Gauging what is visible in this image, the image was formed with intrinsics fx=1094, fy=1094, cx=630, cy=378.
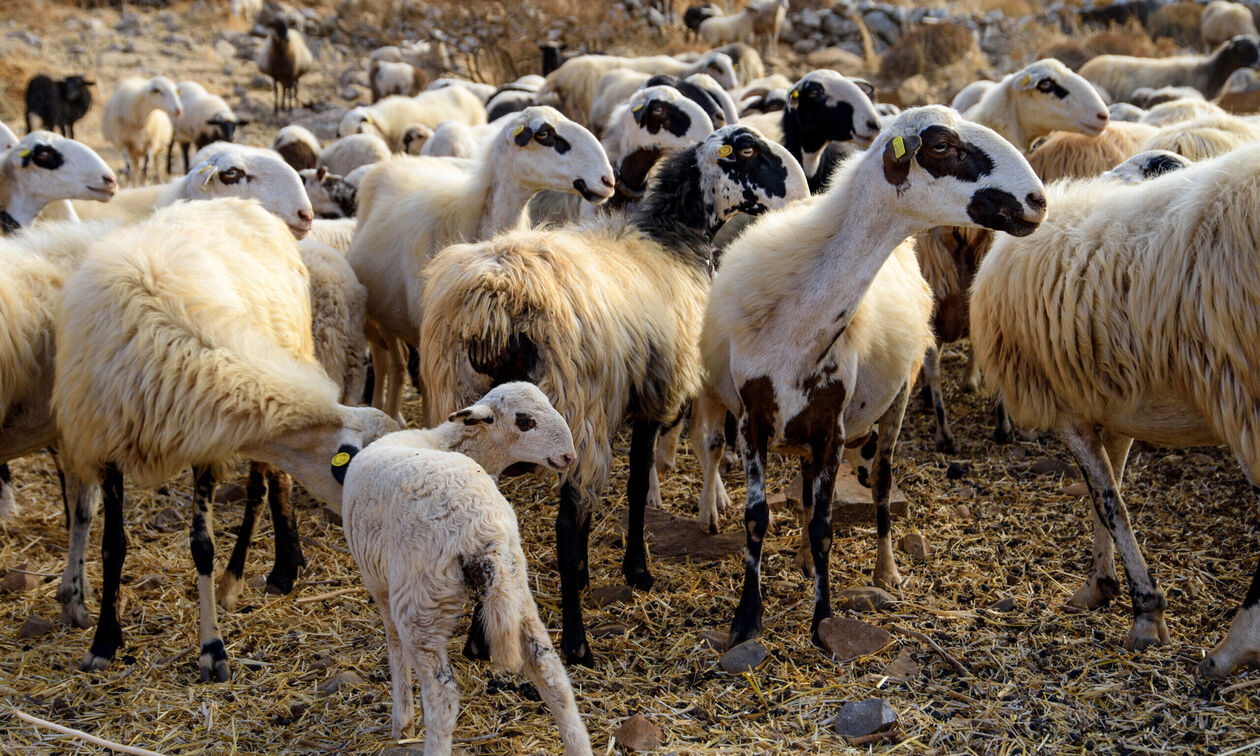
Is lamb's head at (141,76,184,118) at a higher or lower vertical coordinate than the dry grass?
higher

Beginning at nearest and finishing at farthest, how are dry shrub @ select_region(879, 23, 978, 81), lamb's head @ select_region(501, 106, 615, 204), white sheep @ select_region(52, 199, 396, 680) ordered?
white sheep @ select_region(52, 199, 396, 680)
lamb's head @ select_region(501, 106, 615, 204)
dry shrub @ select_region(879, 23, 978, 81)

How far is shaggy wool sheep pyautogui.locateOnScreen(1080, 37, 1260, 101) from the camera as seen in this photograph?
15984mm

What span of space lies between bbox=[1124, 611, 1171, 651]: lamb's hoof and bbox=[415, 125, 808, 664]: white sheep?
2.01 metres

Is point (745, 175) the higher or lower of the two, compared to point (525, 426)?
higher

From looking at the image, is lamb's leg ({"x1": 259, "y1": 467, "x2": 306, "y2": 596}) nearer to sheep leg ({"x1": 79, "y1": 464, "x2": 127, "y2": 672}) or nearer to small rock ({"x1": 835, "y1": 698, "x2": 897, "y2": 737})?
sheep leg ({"x1": 79, "y1": 464, "x2": 127, "y2": 672})

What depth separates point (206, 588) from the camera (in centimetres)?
430

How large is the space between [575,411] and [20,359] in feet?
8.01

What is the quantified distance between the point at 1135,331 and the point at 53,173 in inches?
228

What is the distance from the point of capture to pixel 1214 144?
6223mm

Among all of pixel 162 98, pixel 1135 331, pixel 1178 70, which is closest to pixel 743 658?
pixel 1135 331

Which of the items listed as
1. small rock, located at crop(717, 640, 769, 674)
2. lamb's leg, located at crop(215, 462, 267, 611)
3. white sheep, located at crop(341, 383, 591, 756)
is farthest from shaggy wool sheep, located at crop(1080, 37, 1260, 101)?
white sheep, located at crop(341, 383, 591, 756)

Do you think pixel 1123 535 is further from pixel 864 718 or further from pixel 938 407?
pixel 938 407

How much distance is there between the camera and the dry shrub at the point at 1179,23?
2225 centimetres

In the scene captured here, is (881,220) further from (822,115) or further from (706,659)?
(822,115)
